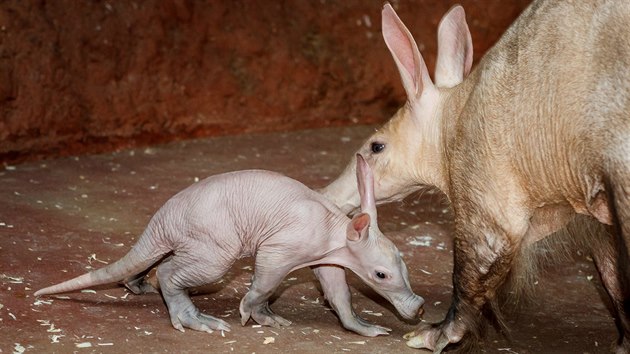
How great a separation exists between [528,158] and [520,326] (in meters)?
1.29

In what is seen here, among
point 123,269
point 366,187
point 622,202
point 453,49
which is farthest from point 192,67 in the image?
point 622,202

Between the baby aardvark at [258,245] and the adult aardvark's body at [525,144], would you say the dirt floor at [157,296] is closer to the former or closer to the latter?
the baby aardvark at [258,245]

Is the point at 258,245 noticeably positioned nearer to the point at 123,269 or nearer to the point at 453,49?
the point at 123,269

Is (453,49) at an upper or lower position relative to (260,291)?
upper

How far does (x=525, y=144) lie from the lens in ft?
17.4

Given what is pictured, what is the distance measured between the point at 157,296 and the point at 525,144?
2.20 meters

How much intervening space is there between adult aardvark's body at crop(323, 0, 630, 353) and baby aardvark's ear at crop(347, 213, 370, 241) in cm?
48

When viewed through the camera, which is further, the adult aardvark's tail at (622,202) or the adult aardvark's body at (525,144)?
the adult aardvark's body at (525,144)

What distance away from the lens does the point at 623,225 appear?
4.68 m

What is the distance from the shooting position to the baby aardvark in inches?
221

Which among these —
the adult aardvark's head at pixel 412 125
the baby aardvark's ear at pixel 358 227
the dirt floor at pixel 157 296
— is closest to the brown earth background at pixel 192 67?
the dirt floor at pixel 157 296

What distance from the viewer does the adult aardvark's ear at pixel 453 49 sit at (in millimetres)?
6402

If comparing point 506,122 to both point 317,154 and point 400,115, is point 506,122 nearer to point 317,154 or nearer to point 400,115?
point 400,115

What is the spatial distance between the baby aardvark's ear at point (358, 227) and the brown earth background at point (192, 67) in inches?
Answer: 164
